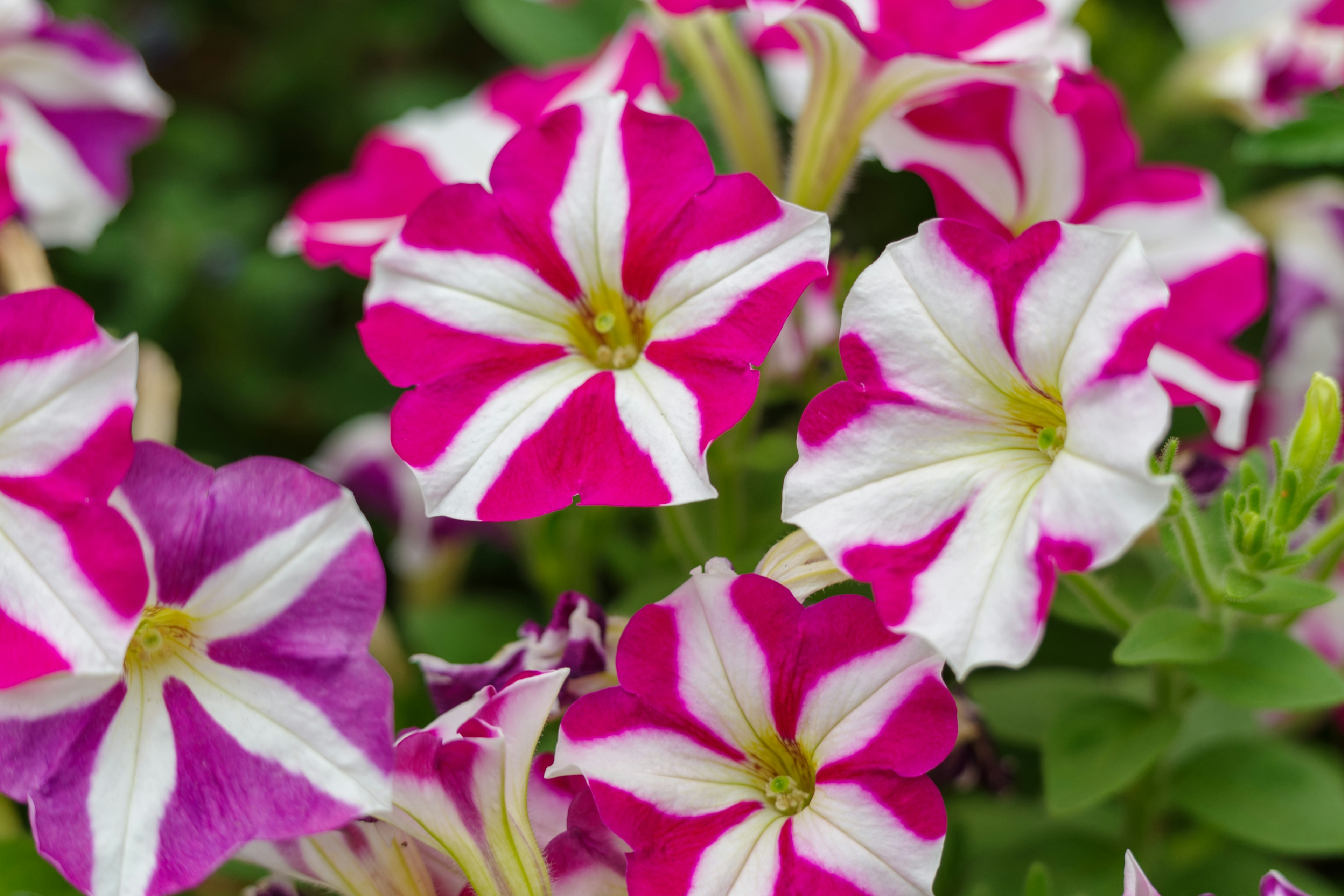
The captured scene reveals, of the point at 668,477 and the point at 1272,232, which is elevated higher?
the point at 668,477

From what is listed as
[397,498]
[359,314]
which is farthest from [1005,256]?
[359,314]

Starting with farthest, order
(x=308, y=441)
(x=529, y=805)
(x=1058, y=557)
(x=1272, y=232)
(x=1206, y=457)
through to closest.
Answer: (x=308, y=441), (x=1272, y=232), (x=1206, y=457), (x=529, y=805), (x=1058, y=557)

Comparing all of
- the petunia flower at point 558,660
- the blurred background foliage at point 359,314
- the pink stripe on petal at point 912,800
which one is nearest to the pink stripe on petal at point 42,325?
the petunia flower at point 558,660

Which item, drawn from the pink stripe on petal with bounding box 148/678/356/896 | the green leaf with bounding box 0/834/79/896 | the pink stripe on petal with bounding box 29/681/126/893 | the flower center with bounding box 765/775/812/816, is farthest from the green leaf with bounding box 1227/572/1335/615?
the green leaf with bounding box 0/834/79/896

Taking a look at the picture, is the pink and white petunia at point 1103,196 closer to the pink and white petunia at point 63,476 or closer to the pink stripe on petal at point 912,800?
the pink stripe on petal at point 912,800

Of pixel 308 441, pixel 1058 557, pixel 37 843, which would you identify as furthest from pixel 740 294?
pixel 308 441

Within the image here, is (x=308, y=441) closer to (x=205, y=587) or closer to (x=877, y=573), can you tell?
(x=205, y=587)

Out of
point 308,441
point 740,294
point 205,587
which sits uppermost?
point 740,294
